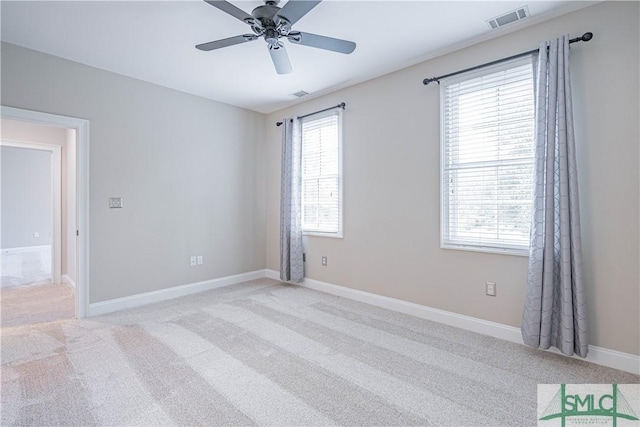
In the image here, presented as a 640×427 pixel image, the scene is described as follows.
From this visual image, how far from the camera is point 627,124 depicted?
2277 mm

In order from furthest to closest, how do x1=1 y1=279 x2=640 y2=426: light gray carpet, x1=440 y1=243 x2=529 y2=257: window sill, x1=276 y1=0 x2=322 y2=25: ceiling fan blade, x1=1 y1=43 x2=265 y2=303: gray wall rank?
x1=1 y1=43 x2=265 y2=303: gray wall, x1=440 y1=243 x2=529 y2=257: window sill, x1=276 y1=0 x2=322 y2=25: ceiling fan blade, x1=1 y1=279 x2=640 y2=426: light gray carpet

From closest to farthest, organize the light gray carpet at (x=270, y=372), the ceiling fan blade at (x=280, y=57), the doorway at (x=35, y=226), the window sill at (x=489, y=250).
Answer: the light gray carpet at (x=270, y=372) < the ceiling fan blade at (x=280, y=57) < the window sill at (x=489, y=250) < the doorway at (x=35, y=226)

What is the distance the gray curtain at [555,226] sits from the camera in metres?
2.34

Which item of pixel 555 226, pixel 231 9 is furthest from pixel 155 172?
pixel 555 226

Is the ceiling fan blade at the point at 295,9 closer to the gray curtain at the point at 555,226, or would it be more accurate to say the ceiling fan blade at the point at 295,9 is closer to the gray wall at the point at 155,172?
the gray curtain at the point at 555,226

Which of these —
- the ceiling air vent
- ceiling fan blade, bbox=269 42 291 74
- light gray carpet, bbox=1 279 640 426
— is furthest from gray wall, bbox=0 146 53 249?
the ceiling air vent

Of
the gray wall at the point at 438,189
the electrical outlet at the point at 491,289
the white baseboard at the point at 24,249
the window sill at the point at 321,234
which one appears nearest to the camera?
the gray wall at the point at 438,189

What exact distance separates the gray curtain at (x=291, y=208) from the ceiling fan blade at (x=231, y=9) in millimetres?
2557

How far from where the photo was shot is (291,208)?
15.3 ft

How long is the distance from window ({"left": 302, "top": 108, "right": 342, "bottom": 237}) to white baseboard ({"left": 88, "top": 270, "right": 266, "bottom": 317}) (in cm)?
130

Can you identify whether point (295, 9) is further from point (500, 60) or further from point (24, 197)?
point (24, 197)

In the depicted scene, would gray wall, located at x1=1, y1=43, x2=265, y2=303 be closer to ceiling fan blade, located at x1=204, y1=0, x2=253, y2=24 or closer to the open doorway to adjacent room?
the open doorway to adjacent room

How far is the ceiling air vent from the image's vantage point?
249cm

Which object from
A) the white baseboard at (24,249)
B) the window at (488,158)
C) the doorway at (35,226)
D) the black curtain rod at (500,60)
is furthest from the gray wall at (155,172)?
the white baseboard at (24,249)
